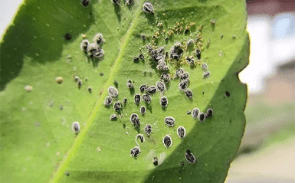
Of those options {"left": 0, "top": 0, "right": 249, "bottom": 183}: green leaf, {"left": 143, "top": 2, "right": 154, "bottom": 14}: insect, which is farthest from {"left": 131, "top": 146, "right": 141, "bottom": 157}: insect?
{"left": 143, "top": 2, "right": 154, "bottom": 14}: insect

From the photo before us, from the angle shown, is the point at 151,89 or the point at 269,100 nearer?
the point at 151,89

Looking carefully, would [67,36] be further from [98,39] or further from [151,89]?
[151,89]

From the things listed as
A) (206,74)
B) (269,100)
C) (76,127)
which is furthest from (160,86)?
(269,100)

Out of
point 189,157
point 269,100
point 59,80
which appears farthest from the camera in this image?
point 269,100

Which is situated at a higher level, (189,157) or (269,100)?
(269,100)

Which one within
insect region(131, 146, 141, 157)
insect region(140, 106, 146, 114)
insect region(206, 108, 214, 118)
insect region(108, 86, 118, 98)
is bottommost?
insect region(131, 146, 141, 157)

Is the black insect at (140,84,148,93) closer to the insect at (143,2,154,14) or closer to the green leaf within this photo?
the green leaf
